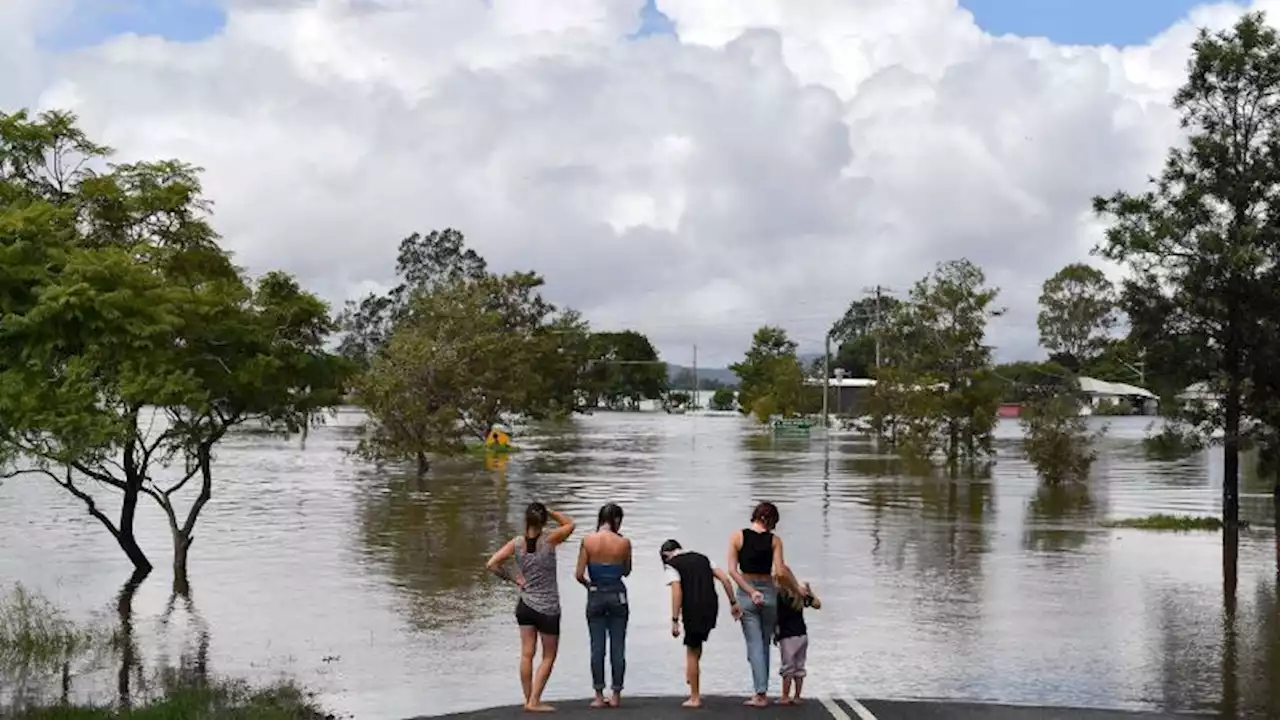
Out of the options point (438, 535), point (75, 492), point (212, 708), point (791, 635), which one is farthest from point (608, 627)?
point (438, 535)

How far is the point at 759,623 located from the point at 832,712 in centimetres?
86

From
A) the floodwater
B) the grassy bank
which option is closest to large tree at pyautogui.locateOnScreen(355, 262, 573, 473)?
the floodwater

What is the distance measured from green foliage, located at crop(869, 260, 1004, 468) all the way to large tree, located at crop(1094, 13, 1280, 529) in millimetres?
27731

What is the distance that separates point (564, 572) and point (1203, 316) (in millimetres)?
9603

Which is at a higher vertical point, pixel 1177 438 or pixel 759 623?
pixel 1177 438

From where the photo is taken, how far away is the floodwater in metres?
13.3

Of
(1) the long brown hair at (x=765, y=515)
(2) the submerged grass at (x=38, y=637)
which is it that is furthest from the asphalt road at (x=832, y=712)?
(2) the submerged grass at (x=38, y=637)

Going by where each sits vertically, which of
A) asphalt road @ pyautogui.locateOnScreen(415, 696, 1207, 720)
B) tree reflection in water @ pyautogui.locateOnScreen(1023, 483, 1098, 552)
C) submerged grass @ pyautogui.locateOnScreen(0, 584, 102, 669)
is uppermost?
tree reflection in water @ pyautogui.locateOnScreen(1023, 483, 1098, 552)

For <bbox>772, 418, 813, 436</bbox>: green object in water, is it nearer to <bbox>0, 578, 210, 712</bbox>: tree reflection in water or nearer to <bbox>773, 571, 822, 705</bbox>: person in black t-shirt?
<bbox>0, 578, 210, 712</bbox>: tree reflection in water

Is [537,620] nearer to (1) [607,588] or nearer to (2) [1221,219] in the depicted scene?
(1) [607,588]

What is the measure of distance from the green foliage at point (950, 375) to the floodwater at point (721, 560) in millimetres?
7177

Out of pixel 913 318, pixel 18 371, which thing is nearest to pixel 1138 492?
pixel 913 318

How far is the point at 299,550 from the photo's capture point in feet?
79.5

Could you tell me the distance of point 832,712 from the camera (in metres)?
10.8
